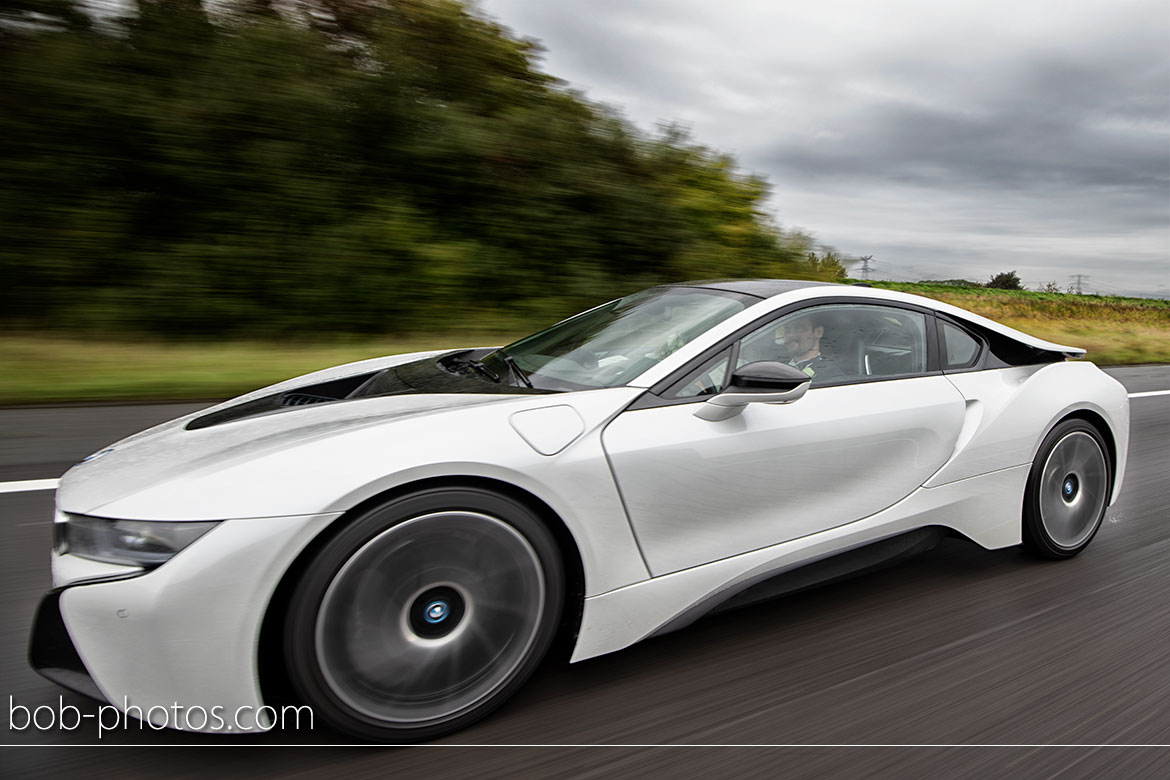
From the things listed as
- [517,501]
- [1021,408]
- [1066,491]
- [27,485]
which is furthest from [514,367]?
[27,485]

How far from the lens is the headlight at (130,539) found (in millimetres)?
1744

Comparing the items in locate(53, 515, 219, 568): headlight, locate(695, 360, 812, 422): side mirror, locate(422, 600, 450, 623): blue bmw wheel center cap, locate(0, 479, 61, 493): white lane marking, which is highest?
locate(695, 360, 812, 422): side mirror

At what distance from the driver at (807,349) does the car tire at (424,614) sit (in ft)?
3.71

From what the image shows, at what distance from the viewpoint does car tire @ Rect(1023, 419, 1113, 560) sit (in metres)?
3.17

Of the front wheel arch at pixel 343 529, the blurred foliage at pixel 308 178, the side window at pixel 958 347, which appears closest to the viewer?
the front wheel arch at pixel 343 529

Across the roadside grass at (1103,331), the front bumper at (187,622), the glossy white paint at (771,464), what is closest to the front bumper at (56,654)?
the front bumper at (187,622)

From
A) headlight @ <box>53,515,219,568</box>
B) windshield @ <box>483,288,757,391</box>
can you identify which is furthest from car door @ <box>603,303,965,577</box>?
headlight @ <box>53,515,219,568</box>

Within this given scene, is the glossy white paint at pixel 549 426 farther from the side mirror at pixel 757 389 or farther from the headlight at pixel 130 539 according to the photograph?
the headlight at pixel 130 539

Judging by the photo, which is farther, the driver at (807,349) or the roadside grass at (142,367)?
the roadside grass at (142,367)

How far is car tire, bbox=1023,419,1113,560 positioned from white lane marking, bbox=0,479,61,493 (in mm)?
4363

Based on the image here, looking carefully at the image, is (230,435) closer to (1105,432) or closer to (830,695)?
(830,695)

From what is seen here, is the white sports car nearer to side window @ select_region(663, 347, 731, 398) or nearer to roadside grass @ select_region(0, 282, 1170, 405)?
side window @ select_region(663, 347, 731, 398)

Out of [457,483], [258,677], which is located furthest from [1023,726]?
[258,677]

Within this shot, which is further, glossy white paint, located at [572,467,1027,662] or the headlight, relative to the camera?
glossy white paint, located at [572,467,1027,662]
